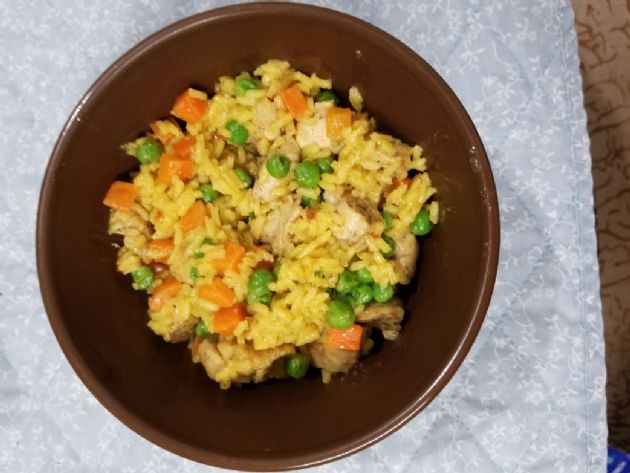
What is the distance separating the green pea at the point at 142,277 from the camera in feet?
6.77

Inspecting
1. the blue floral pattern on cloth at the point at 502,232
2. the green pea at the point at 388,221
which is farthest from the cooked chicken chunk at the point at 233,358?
the blue floral pattern on cloth at the point at 502,232

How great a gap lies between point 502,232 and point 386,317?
603 millimetres

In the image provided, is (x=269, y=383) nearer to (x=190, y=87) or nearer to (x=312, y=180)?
(x=312, y=180)

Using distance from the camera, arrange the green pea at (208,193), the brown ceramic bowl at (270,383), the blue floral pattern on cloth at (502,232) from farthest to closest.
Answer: the blue floral pattern on cloth at (502,232) < the green pea at (208,193) < the brown ceramic bowl at (270,383)

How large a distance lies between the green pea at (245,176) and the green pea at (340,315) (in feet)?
1.41

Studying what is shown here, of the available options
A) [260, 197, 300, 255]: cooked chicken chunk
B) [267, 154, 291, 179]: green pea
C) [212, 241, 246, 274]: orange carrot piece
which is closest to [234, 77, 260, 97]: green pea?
[267, 154, 291, 179]: green pea

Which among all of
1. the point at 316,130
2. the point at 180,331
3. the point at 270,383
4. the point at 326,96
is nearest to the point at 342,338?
the point at 270,383

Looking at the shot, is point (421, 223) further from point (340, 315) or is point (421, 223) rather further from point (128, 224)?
point (128, 224)

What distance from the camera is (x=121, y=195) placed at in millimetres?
2057

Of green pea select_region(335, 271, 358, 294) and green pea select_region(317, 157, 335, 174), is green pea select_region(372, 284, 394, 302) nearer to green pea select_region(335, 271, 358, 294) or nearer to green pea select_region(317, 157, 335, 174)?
green pea select_region(335, 271, 358, 294)

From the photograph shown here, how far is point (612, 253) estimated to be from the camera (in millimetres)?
2891

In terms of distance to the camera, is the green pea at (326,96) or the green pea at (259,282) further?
the green pea at (326,96)

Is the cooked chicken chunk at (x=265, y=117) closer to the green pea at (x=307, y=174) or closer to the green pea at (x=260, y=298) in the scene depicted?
the green pea at (x=307, y=174)

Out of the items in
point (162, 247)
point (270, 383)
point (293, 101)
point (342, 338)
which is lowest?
→ point (270, 383)
